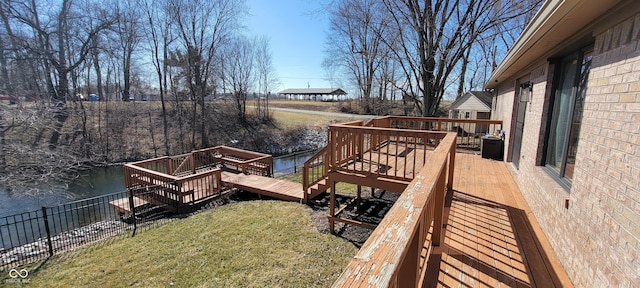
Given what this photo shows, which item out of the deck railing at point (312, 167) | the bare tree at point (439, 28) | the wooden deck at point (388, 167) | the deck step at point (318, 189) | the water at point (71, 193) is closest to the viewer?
the wooden deck at point (388, 167)

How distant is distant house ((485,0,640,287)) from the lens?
1.76 metres

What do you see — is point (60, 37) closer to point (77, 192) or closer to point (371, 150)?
point (77, 192)

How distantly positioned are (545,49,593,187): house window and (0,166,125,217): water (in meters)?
8.96

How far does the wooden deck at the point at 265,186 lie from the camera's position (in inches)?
324

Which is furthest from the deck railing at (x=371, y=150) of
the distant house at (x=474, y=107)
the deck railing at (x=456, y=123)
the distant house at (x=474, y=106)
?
the distant house at (x=474, y=106)

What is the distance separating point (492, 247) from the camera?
2.95 meters

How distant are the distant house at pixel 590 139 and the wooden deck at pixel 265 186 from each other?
231 inches

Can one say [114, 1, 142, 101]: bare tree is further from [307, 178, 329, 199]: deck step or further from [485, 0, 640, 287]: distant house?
[485, 0, 640, 287]: distant house

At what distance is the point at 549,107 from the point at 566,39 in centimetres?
100

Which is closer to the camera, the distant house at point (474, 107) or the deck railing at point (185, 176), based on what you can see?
the deck railing at point (185, 176)

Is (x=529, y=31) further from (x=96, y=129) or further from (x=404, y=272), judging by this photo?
(x=96, y=129)

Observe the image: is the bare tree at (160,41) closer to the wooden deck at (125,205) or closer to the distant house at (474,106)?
the wooden deck at (125,205)

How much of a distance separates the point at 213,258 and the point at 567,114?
5636mm

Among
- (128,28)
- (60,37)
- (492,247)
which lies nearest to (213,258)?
(492,247)
